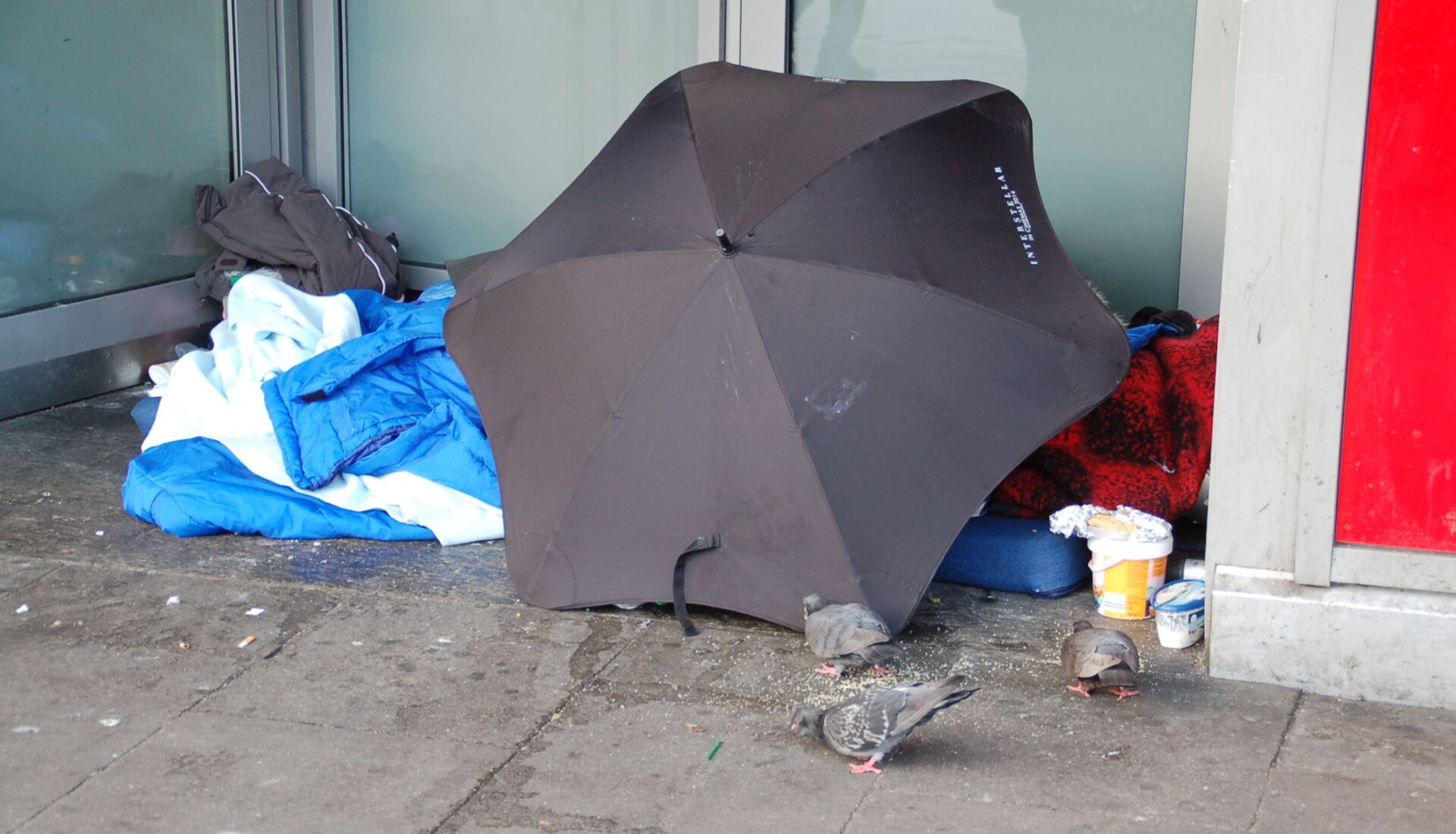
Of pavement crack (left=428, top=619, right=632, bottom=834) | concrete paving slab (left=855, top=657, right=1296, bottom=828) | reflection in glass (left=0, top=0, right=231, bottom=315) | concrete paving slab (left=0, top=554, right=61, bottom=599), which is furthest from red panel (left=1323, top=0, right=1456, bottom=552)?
reflection in glass (left=0, top=0, right=231, bottom=315)

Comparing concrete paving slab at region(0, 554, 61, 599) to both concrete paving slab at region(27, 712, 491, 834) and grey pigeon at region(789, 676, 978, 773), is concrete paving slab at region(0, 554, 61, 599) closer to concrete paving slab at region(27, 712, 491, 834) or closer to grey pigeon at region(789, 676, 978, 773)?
concrete paving slab at region(27, 712, 491, 834)

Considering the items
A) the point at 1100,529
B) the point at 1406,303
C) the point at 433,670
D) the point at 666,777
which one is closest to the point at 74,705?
the point at 433,670

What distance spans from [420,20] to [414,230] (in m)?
0.95

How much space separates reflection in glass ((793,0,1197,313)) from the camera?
17.7 feet

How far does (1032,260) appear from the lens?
3.79 meters

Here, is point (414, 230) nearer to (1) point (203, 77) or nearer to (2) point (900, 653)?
(1) point (203, 77)

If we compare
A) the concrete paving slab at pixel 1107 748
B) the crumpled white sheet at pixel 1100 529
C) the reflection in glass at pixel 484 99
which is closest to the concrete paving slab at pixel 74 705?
the concrete paving slab at pixel 1107 748

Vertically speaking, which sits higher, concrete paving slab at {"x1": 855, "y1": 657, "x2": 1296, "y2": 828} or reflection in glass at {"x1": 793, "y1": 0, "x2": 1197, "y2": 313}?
reflection in glass at {"x1": 793, "y1": 0, "x2": 1197, "y2": 313}

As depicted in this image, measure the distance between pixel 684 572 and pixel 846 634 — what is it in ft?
1.75

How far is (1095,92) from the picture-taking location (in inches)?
217

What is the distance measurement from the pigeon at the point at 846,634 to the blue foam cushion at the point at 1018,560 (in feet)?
2.22

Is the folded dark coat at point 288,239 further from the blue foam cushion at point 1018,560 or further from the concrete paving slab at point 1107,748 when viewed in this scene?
the concrete paving slab at point 1107,748

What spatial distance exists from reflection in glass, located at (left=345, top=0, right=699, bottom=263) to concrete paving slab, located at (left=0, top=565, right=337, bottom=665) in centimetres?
292

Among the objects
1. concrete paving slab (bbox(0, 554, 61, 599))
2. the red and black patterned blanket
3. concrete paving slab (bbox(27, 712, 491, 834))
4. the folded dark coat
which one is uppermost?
the folded dark coat
